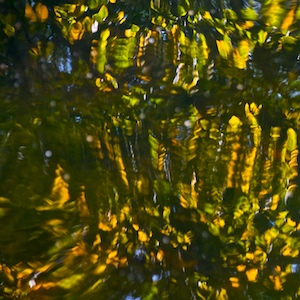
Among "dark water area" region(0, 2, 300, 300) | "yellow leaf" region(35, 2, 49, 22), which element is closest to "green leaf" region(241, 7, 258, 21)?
"dark water area" region(0, 2, 300, 300)

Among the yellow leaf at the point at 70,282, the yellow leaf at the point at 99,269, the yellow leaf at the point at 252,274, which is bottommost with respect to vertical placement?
the yellow leaf at the point at 70,282

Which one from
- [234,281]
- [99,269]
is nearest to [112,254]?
[99,269]

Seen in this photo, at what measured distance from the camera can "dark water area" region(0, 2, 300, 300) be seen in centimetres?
54

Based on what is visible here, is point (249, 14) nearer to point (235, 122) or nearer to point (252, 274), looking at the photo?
point (235, 122)

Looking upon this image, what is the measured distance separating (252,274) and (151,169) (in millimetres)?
163

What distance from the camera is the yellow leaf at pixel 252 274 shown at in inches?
21.1

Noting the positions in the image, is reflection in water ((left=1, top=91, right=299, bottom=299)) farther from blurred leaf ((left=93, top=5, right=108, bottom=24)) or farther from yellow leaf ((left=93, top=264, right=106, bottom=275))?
blurred leaf ((left=93, top=5, right=108, bottom=24))

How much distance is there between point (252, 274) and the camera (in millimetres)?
537

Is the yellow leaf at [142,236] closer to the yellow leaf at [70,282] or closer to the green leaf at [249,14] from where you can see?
the yellow leaf at [70,282]

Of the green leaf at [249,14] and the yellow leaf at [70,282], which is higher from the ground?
the green leaf at [249,14]

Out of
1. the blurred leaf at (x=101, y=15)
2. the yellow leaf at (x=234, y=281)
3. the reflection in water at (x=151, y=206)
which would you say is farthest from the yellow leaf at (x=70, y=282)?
the blurred leaf at (x=101, y=15)

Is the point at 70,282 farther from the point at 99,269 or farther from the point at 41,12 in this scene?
the point at 41,12

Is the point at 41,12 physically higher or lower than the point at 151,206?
higher

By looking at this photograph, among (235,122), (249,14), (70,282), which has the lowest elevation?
(70,282)
